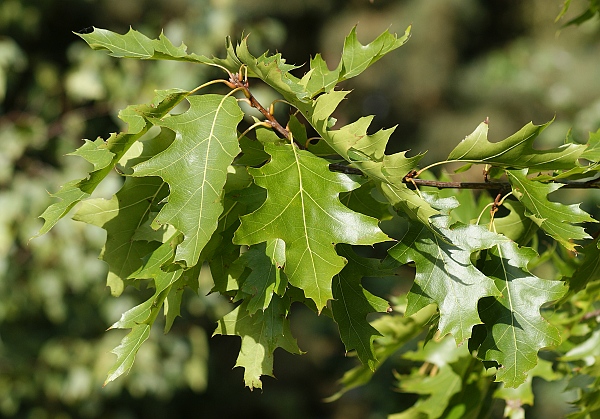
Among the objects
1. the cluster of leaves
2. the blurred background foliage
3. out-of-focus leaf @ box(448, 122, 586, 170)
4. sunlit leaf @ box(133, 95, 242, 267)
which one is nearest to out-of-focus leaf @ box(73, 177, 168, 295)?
the cluster of leaves

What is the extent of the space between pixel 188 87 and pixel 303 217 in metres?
2.62

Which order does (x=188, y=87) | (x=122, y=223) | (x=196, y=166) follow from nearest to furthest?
(x=196, y=166)
(x=122, y=223)
(x=188, y=87)

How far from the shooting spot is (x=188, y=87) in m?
3.40

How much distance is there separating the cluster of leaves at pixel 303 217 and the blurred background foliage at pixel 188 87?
4.93 feet

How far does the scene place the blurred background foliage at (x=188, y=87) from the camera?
3.52m

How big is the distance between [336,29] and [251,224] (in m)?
5.67

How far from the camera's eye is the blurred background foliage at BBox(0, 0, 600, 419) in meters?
3.52

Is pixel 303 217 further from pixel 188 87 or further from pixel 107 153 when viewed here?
pixel 188 87

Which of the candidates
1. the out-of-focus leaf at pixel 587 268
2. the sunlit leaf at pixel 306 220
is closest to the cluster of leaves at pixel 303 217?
the sunlit leaf at pixel 306 220

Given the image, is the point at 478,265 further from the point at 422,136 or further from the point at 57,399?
the point at 422,136

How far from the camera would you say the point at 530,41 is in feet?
20.5

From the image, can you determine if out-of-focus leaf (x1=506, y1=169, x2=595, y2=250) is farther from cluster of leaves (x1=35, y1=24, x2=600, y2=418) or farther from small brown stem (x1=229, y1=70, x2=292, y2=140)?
small brown stem (x1=229, y1=70, x2=292, y2=140)

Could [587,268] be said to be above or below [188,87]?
above

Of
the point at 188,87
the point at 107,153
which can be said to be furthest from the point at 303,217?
the point at 188,87
